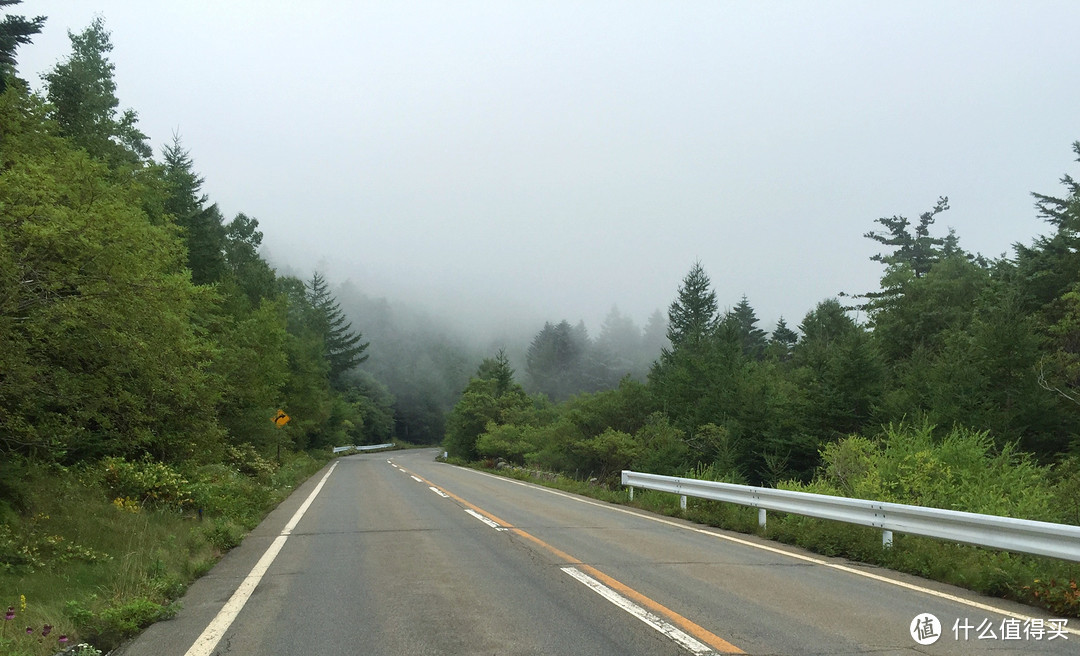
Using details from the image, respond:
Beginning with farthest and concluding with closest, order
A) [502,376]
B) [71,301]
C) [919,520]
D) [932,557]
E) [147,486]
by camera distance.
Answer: [502,376] → [147,486] → [919,520] → [932,557] → [71,301]

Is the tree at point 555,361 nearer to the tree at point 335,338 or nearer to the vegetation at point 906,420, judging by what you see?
the tree at point 335,338

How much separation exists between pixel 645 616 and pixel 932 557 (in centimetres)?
453

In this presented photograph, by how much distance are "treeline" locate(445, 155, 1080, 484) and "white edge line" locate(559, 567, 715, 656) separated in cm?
1055

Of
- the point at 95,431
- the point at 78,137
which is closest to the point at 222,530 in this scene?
the point at 95,431

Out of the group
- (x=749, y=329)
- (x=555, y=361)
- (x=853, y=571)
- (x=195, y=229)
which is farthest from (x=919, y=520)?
(x=555, y=361)

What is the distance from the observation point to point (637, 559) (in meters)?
8.81

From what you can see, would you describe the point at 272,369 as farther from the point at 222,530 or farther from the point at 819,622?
the point at 819,622

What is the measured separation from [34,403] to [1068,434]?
101 ft

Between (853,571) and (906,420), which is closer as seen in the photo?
(853,571)

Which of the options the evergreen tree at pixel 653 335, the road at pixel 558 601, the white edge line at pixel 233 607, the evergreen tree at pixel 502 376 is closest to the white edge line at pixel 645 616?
the road at pixel 558 601

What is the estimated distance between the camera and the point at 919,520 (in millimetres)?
8562

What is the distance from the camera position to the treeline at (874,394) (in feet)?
83.5

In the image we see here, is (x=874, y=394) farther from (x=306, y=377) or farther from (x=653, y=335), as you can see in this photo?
(x=653, y=335)

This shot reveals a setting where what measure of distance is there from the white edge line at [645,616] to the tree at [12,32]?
2530 cm
